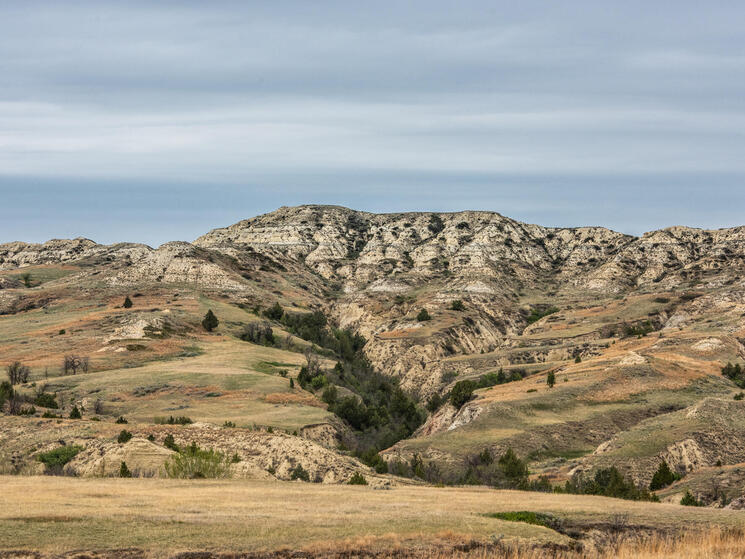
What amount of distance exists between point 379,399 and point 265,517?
98.1 metres

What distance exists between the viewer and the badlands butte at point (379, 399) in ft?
105

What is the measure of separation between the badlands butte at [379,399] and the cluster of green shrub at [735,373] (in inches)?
17.7

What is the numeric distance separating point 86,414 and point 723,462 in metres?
62.3

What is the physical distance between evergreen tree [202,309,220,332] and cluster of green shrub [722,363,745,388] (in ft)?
280

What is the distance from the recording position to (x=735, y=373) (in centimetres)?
9762

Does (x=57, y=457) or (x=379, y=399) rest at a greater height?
(x=57, y=457)

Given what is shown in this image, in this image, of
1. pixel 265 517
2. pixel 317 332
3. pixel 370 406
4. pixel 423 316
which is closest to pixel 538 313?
pixel 423 316

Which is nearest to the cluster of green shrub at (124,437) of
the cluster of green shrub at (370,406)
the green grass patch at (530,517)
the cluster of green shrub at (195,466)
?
the cluster of green shrub at (195,466)

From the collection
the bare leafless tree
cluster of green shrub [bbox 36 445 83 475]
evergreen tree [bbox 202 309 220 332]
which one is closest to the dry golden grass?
cluster of green shrub [bbox 36 445 83 475]

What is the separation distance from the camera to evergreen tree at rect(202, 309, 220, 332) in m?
130

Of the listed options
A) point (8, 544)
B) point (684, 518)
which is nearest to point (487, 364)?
point (684, 518)

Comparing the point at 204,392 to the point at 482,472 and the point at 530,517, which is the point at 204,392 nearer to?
the point at 482,472

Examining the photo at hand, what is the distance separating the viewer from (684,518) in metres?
25.2

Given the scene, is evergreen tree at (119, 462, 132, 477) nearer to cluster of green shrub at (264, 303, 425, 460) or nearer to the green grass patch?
the green grass patch
